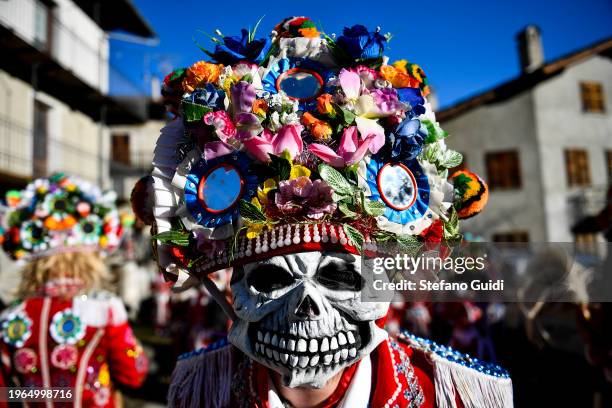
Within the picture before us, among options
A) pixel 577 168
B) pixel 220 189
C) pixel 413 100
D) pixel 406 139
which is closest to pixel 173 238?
pixel 220 189

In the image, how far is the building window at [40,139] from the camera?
11.0 m

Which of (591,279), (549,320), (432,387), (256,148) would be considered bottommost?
(549,320)

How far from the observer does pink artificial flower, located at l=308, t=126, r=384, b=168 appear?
179 centimetres

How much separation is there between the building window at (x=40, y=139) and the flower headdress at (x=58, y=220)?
8009 mm

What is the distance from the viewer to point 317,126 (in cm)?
185

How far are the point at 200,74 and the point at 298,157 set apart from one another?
565 mm

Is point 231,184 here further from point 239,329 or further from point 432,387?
point 432,387

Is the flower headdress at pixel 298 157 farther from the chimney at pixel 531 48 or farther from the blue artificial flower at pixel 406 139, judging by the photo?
the chimney at pixel 531 48

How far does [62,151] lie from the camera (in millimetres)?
12227

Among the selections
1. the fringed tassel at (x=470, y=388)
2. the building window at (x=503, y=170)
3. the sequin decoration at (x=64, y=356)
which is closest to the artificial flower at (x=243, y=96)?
the fringed tassel at (x=470, y=388)

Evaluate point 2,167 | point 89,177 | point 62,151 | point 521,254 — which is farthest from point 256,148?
point 89,177

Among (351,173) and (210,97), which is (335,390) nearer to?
(351,173)

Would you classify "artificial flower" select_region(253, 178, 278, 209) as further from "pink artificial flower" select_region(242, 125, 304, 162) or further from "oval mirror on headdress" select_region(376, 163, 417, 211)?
"oval mirror on headdress" select_region(376, 163, 417, 211)

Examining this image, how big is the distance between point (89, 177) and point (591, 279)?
1285 cm
